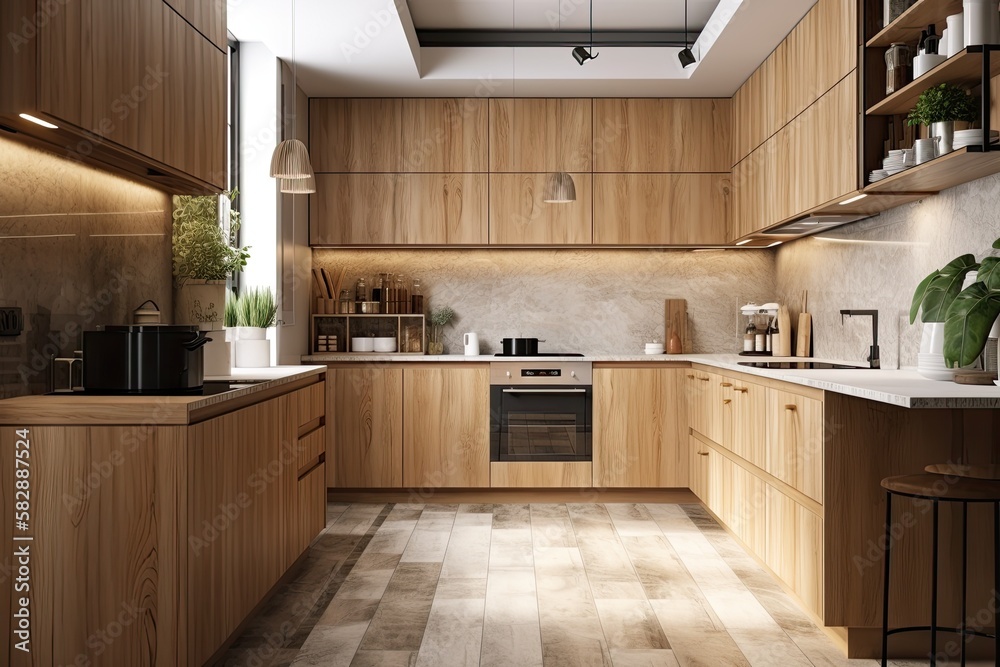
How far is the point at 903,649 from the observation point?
2.58 metres

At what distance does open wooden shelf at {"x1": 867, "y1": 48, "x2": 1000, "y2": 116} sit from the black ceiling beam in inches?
79.8

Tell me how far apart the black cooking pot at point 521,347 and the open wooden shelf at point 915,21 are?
2637mm

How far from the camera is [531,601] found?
3072 mm

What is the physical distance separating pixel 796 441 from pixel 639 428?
1954 millimetres

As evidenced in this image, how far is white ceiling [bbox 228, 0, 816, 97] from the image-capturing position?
382 cm

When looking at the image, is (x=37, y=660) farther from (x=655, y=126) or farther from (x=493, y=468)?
(x=655, y=126)

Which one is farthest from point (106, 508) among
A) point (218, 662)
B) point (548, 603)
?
point (548, 603)

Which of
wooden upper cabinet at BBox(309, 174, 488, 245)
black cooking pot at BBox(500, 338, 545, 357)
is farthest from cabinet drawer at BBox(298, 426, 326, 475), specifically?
wooden upper cabinet at BBox(309, 174, 488, 245)

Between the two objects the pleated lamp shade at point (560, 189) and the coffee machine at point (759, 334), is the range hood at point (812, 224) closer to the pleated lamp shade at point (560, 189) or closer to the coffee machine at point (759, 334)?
the coffee machine at point (759, 334)

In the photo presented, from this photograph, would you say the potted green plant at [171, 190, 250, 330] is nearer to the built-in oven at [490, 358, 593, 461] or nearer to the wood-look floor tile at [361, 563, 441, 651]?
the wood-look floor tile at [361, 563, 441, 651]

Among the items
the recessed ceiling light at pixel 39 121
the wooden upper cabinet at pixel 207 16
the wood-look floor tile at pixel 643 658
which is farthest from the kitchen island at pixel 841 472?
the wooden upper cabinet at pixel 207 16

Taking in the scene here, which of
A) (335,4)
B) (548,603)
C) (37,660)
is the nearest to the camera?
(37,660)

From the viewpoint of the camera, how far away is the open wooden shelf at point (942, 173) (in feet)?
8.35

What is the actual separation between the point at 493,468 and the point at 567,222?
1671mm
